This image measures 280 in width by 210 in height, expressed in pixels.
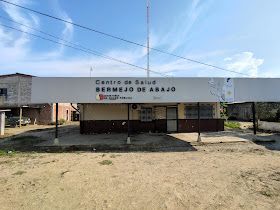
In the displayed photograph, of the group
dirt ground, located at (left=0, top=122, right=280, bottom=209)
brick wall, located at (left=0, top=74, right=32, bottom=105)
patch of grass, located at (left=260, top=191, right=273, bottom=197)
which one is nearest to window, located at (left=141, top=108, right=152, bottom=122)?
dirt ground, located at (left=0, top=122, right=280, bottom=209)

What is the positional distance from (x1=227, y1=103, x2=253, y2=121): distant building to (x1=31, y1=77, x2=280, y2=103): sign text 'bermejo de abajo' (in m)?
18.0

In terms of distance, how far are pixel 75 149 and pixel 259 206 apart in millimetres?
7960

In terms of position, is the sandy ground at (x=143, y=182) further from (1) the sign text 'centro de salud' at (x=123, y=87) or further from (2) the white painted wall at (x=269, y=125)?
(2) the white painted wall at (x=269, y=125)

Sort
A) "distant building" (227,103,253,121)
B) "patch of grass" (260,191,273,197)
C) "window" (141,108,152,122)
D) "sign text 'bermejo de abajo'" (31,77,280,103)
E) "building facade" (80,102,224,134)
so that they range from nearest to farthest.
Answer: "patch of grass" (260,191,273,197) → "sign text 'bermejo de abajo'" (31,77,280,103) → "building facade" (80,102,224,134) → "window" (141,108,152,122) → "distant building" (227,103,253,121)

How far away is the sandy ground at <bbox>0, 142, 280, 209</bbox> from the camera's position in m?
3.35

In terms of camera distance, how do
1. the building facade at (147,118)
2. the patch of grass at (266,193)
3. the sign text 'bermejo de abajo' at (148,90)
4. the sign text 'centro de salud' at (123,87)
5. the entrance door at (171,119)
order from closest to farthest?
1. the patch of grass at (266,193)
2. the sign text 'bermejo de abajo' at (148,90)
3. the sign text 'centro de salud' at (123,87)
4. the building facade at (147,118)
5. the entrance door at (171,119)

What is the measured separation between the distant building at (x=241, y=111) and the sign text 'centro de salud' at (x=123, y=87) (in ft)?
73.0

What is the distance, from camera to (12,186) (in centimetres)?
416

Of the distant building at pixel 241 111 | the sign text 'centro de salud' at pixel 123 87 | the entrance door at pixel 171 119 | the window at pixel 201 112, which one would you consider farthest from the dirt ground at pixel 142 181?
the distant building at pixel 241 111

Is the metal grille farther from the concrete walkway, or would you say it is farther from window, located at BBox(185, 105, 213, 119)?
the concrete walkway

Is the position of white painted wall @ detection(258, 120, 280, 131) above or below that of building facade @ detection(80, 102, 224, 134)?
below

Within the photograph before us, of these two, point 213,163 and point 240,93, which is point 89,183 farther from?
point 240,93

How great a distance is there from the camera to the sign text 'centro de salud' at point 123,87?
8859 mm

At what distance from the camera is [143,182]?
4371 mm
